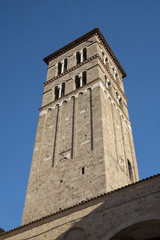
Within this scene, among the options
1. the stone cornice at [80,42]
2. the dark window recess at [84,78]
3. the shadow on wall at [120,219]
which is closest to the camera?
the shadow on wall at [120,219]

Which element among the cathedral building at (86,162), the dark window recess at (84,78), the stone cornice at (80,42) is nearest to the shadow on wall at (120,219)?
the cathedral building at (86,162)

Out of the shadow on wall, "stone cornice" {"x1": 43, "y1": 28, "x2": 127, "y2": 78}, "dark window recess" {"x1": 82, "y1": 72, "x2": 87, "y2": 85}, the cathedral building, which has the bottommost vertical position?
the shadow on wall

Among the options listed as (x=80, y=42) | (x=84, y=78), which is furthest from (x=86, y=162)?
(x=80, y=42)

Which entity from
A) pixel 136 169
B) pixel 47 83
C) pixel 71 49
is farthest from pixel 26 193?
pixel 71 49

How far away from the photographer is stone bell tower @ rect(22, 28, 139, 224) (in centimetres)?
1611

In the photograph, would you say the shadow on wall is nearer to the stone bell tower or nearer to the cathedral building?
the cathedral building

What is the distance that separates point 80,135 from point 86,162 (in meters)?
2.41

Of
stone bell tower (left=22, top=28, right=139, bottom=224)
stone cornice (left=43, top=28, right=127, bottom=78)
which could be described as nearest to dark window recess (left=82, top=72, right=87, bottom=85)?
stone bell tower (left=22, top=28, right=139, bottom=224)

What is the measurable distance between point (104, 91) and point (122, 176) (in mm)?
6691

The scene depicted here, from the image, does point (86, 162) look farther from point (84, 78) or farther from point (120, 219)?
point (84, 78)

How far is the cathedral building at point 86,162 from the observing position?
10867 mm

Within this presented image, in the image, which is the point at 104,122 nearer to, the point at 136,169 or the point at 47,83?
the point at 136,169

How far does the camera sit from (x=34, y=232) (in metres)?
12.6

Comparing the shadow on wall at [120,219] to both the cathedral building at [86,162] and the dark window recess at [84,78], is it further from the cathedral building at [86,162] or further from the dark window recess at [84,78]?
the dark window recess at [84,78]
